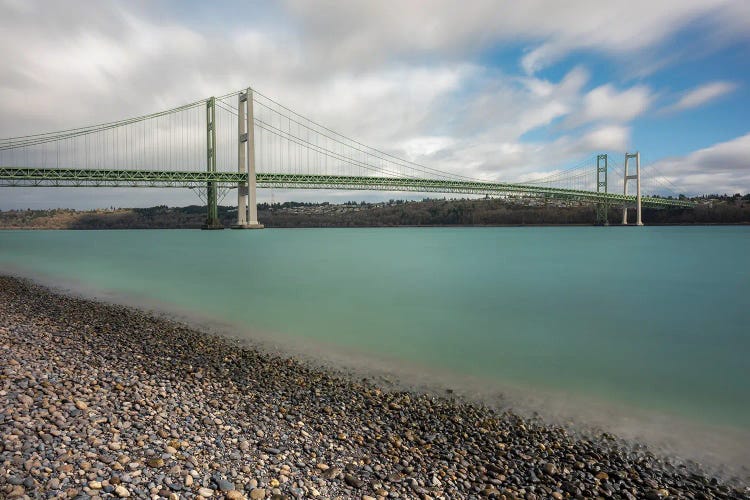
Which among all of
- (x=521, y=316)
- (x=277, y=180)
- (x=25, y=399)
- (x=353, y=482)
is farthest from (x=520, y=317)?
(x=277, y=180)

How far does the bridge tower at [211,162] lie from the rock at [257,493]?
153ft

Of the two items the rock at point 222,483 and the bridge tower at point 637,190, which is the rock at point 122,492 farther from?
the bridge tower at point 637,190

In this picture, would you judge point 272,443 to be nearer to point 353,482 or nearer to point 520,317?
point 353,482

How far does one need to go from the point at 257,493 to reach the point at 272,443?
652 mm

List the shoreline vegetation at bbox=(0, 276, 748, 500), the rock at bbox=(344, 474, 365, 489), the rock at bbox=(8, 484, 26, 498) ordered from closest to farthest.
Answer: the rock at bbox=(8, 484, 26, 498) < the shoreline vegetation at bbox=(0, 276, 748, 500) < the rock at bbox=(344, 474, 365, 489)

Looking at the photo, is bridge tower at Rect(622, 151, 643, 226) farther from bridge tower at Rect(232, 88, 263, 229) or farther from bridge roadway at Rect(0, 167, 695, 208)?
bridge tower at Rect(232, 88, 263, 229)

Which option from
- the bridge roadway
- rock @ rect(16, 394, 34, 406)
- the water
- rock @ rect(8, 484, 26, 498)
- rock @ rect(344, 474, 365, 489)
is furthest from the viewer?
the bridge roadway

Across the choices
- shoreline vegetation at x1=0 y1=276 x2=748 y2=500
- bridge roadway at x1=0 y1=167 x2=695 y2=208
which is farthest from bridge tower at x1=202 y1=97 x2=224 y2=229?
shoreline vegetation at x1=0 y1=276 x2=748 y2=500

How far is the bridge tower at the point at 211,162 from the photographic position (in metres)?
50.0

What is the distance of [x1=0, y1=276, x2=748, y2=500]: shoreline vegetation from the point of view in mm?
2525

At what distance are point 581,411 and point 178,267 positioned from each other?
18919mm

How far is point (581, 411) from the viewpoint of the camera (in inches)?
170

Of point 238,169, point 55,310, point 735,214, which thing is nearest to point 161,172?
point 238,169

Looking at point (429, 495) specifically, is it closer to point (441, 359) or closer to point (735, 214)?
point (441, 359)
